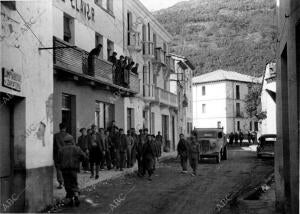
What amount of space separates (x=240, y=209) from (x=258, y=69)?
101995 millimetres

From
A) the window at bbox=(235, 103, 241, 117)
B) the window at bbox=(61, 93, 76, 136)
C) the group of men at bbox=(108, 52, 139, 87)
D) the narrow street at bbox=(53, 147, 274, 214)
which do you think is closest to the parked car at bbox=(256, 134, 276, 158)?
the group of men at bbox=(108, 52, 139, 87)

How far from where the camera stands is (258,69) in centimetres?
11019

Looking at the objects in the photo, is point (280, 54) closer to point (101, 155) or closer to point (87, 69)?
point (101, 155)

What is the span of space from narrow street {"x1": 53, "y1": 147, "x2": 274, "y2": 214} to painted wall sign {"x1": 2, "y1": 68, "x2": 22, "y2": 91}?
114 inches

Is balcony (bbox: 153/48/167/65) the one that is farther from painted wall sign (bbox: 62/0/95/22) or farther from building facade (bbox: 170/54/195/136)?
painted wall sign (bbox: 62/0/95/22)

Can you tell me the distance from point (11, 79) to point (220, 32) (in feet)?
543

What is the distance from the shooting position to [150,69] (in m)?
36.2

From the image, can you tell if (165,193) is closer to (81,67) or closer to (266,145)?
(81,67)

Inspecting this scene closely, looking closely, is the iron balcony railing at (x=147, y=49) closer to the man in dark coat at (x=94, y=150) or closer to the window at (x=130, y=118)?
the window at (x=130, y=118)

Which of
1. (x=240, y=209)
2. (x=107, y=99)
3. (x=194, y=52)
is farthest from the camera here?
(x=194, y=52)

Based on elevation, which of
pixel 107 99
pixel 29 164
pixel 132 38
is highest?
pixel 132 38

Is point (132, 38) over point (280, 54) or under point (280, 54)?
over

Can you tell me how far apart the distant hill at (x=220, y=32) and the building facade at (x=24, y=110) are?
103 m

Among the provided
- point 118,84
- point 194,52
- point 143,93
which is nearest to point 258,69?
point 194,52
